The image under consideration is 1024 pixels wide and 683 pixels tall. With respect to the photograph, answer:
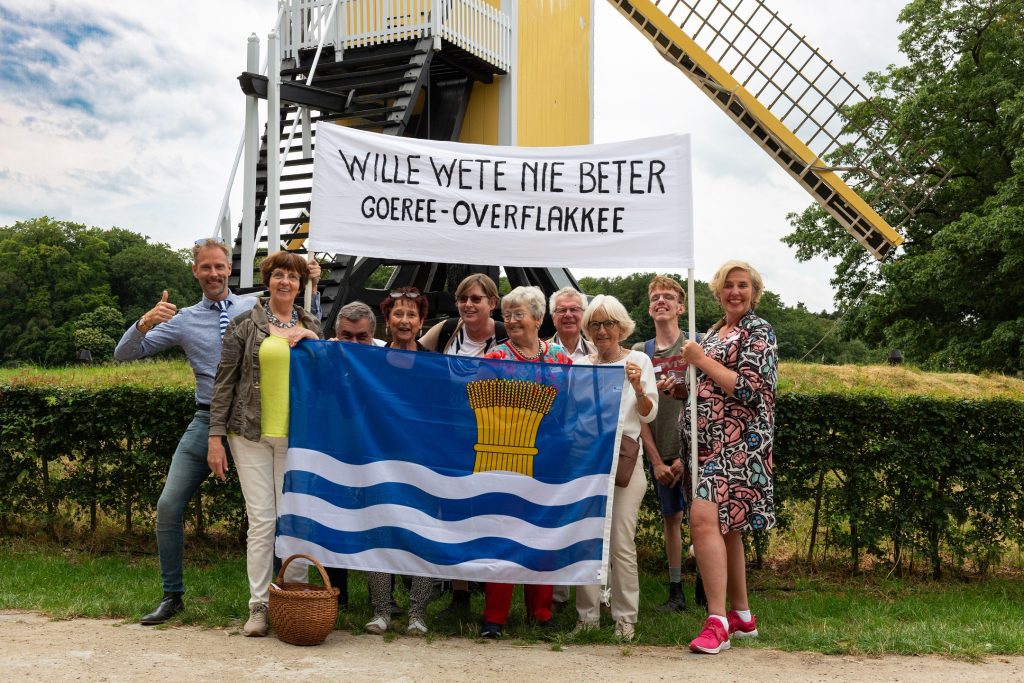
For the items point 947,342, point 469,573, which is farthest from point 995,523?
point 947,342

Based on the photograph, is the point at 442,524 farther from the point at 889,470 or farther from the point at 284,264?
the point at 889,470

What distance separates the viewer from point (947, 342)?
30.1 meters

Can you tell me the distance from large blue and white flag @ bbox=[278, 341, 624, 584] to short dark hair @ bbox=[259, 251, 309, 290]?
492mm

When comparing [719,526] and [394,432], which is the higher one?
[394,432]

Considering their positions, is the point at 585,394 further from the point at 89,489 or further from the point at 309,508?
the point at 89,489

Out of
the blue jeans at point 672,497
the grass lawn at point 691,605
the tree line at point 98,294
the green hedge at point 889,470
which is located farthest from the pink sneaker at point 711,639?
the tree line at point 98,294

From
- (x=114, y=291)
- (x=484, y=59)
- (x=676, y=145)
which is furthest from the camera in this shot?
(x=114, y=291)

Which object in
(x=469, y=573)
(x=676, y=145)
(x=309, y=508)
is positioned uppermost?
(x=676, y=145)

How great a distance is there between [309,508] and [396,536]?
0.56 metres

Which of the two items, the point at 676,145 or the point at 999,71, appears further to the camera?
the point at 999,71

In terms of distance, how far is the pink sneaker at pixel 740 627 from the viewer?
20.0 feet

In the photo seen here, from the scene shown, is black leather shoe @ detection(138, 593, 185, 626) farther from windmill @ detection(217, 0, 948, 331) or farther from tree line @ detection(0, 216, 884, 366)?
tree line @ detection(0, 216, 884, 366)

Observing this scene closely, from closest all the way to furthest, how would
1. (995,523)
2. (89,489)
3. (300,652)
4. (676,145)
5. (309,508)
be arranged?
(300,652) → (309,508) → (676,145) → (995,523) → (89,489)

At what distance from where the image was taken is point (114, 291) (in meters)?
68.3
